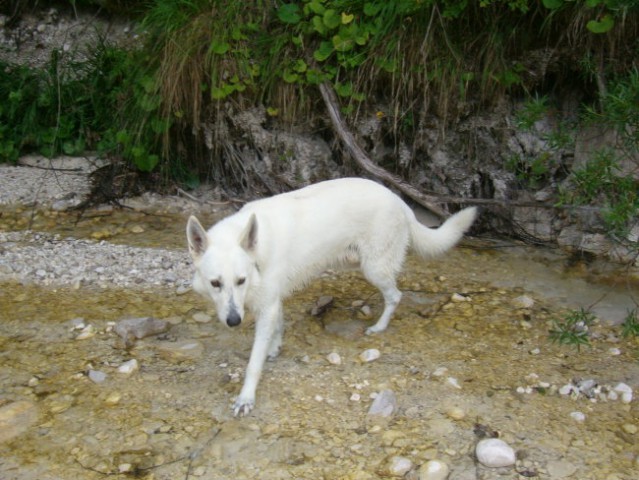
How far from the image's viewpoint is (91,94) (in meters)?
6.77

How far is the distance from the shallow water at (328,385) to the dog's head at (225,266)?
22.7 inches

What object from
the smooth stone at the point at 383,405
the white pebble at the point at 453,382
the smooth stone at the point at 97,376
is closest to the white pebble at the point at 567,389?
the white pebble at the point at 453,382

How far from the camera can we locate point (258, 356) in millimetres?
3709

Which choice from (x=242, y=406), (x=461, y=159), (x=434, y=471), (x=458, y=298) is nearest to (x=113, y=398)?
(x=242, y=406)

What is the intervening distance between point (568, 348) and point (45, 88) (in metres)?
5.50

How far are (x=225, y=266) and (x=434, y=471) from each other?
54.2 inches

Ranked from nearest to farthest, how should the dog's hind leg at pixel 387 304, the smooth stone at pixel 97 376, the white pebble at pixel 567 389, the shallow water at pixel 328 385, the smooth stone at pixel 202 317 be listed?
the shallow water at pixel 328 385, the white pebble at pixel 567 389, the smooth stone at pixel 97 376, the dog's hind leg at pixel 387 304, the smooth stone at pixel 202 317

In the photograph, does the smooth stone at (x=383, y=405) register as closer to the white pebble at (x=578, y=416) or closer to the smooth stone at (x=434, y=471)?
the smooth stone at (x=434, y=471)

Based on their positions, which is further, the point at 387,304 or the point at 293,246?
the point at 387,304

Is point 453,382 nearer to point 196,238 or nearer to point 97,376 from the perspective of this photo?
point 196,238

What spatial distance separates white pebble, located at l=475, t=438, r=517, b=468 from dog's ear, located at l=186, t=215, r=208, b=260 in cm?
166

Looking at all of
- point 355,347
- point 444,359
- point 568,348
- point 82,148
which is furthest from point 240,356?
point 82,148

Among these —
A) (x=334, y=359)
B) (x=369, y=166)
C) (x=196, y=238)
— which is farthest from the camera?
(x=369, y=166)

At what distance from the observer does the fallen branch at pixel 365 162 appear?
5461mm
